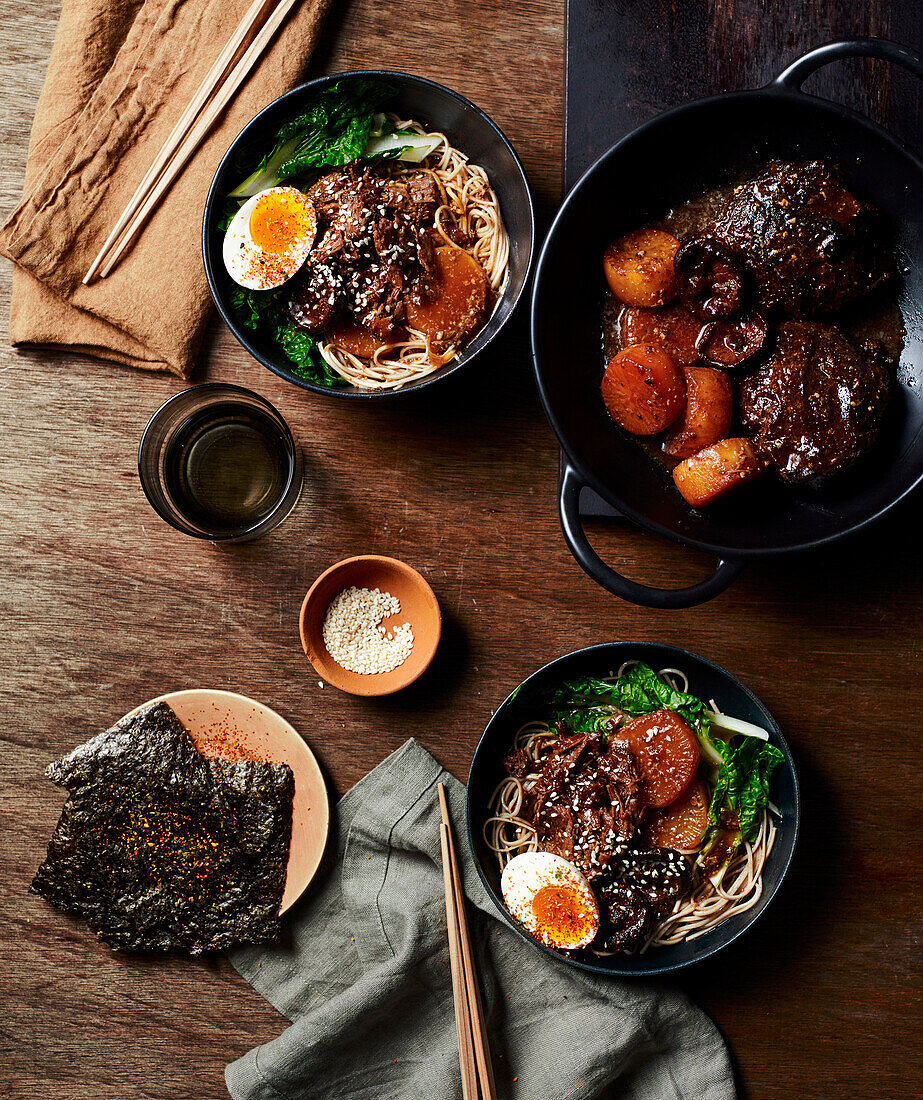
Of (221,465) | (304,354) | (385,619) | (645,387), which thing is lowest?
(385,619)

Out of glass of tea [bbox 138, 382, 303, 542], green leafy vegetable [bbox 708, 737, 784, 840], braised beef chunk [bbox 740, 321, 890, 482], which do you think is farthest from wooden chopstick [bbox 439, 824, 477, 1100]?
braised beef chunk [bbox 740, 321, 890, 482]

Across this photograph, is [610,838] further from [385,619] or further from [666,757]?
[385,619]

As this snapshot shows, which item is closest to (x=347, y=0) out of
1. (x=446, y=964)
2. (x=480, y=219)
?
(x=480, y=219)

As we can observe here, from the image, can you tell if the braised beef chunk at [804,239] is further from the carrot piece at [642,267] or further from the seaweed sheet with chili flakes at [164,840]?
the seaweed sheet with chili flakes at [164,840]

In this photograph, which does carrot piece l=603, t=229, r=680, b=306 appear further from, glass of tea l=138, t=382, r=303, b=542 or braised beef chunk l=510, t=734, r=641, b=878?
braised beef chunk l=510, t=734, r=641, b=878

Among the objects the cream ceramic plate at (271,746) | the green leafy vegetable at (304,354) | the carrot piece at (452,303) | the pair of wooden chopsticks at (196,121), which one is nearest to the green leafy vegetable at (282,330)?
the green leafy vegetable at (304,354)

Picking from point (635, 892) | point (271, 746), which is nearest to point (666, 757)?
point (635, 892)
